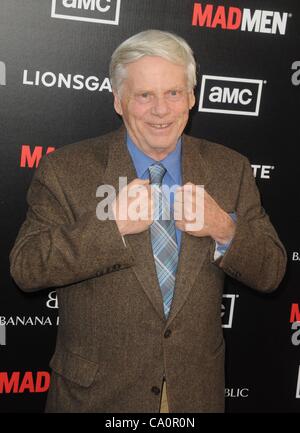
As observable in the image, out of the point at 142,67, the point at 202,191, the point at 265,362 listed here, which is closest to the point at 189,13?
the point at 142,67

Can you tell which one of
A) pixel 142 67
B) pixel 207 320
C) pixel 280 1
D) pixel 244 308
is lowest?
pixel 244 308

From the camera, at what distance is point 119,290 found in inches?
73.6

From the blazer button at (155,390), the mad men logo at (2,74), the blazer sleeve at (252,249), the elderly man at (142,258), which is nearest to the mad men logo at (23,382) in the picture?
the elderly man at (142,258)

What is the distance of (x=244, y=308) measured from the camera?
320 cm

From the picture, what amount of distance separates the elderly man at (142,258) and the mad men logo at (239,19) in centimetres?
98

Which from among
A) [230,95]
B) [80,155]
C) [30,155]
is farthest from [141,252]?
[230,95]

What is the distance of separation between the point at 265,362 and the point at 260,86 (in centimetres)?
146

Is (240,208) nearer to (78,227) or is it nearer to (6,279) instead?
(78,227)

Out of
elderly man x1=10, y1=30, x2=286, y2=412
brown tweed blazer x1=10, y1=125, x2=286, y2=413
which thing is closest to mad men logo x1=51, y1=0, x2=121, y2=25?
elderly man x1=10, y1=30, x2=286, y2=412

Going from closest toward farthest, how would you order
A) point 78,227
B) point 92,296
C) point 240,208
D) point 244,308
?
point 78,227 < point 92,296 < point 240,208 < point 244,308

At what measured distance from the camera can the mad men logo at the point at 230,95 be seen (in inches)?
115

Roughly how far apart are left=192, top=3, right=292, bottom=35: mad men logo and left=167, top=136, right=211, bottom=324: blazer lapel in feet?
3.58

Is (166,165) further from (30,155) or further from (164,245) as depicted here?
(30,155)

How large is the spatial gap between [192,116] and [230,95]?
214 millimetres
